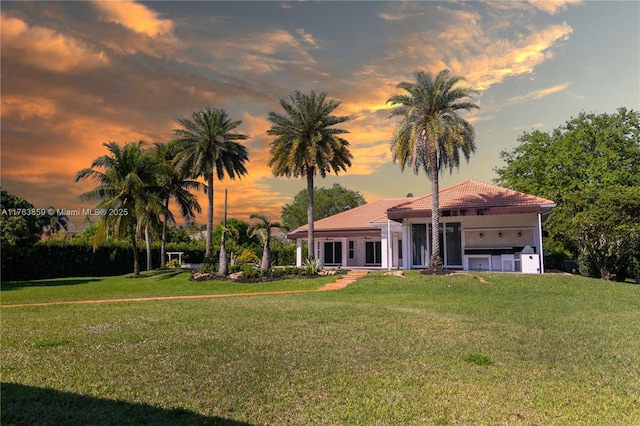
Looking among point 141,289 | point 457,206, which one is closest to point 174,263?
point 141,289

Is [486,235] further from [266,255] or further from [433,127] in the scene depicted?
[266,255]

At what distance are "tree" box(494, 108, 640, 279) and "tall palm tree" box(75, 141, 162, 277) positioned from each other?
1023 inches

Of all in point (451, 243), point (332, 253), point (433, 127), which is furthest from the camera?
point (332, 253)

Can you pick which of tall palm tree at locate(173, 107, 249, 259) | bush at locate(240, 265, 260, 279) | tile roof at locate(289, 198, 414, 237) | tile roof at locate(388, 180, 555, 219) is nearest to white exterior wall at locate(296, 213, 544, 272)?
tile roof at locate(388, 180, 555, 219)

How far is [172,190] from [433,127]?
23.0 metres

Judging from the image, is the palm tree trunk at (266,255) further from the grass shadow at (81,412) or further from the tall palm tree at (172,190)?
the grass shadow at (81,412)

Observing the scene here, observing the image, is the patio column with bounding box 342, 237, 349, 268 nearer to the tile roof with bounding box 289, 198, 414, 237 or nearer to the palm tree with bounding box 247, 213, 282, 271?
the tile roof with bounding box 289, 198, 414, 237

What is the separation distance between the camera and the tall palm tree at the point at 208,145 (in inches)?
1235

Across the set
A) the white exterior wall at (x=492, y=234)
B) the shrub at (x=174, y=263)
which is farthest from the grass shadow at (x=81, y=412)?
the shrub at (x=174, y=263)

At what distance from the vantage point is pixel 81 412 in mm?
4590

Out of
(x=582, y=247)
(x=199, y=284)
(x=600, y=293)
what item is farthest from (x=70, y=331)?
(x=582, y=247)

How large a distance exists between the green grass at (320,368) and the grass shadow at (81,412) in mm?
19

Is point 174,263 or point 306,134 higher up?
point 306,134

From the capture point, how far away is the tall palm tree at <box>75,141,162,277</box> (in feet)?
94.6
